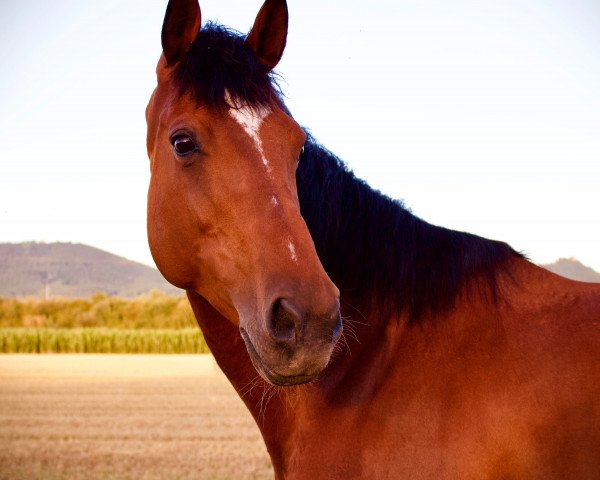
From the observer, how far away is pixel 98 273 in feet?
462

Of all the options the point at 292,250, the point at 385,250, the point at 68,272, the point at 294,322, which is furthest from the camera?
the point at 68,272

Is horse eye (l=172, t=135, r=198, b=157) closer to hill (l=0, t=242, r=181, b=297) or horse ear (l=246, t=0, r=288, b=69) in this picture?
horse ear (l=246, t=0, r=288, b=69)

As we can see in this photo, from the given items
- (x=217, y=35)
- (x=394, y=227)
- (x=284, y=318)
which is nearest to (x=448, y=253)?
(x=394, y=227)

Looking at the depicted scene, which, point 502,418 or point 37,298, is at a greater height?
point 502,418

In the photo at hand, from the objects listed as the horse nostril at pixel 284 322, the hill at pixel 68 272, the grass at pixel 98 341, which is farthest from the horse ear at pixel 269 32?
the hill at pixel 68 272

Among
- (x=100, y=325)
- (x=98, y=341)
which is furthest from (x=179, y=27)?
(x=100, y=325)

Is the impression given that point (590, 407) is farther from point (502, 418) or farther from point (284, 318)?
point (284, 318)

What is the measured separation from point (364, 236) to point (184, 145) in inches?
39.3

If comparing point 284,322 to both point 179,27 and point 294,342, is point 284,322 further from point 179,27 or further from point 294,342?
point 179,27

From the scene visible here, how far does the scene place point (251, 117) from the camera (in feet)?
9.16

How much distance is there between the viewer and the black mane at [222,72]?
9.31 ft

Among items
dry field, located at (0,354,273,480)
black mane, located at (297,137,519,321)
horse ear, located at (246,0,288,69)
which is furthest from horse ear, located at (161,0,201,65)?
dry field, located at (0,354,273,480)

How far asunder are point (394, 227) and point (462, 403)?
0.94 metres

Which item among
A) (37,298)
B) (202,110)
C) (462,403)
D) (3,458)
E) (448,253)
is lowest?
(37,298)
